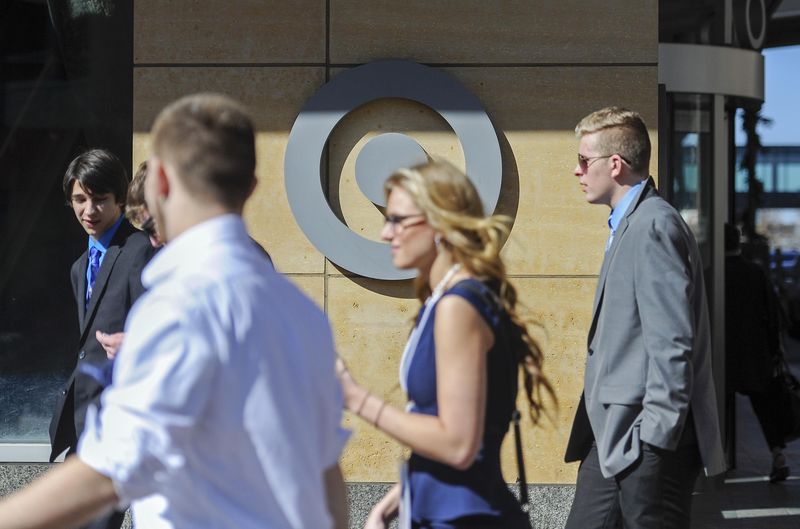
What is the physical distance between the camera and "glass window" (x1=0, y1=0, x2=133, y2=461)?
20.1 ft

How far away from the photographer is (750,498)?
7.02m

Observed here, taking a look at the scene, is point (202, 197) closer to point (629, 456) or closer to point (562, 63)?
point (629, 456)

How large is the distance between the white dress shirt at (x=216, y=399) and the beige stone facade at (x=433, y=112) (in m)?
3.89

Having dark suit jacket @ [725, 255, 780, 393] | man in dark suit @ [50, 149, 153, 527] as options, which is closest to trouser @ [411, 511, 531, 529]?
man in dark suit @ [50, 149, 153, 527]

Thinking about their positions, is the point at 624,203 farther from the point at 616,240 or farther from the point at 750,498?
the point at 750,498

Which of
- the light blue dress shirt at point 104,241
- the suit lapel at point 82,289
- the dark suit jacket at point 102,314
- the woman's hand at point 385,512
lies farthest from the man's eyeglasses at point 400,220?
the suit lapel at point 82,289

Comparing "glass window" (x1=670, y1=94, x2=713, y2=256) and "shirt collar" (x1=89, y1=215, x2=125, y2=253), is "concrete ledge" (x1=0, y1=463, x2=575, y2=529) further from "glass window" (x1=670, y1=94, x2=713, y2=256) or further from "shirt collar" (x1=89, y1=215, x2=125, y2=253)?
"glass window" (x1=670, y1=94, x2=713, y2=256)

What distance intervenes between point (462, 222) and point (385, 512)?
717mm

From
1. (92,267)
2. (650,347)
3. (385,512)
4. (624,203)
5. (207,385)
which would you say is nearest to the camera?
(207,385)

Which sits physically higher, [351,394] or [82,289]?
[82,289]

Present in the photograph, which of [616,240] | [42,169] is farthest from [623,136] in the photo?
[42,169]

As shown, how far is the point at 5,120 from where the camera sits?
6.25 metres

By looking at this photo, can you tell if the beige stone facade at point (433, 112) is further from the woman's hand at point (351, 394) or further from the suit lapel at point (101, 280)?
the woman's hand at point (351, 394)

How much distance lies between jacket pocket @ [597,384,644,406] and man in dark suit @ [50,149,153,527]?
1731 millimetres
